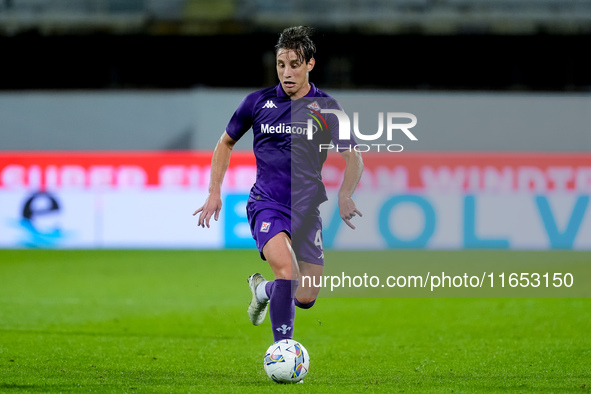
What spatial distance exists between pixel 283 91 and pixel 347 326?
3278mm

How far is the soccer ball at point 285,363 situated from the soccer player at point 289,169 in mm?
196

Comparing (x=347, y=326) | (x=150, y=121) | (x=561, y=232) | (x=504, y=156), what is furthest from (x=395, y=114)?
(x=347, y=326)

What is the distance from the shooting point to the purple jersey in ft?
19.2

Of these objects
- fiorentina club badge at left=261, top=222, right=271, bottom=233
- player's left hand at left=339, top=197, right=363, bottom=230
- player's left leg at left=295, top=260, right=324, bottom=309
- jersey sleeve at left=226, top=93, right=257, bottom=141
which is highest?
jersey sleeve at left=226, top=93, right=257, bottom=141

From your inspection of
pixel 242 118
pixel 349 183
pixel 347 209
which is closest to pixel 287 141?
pixel 242 118

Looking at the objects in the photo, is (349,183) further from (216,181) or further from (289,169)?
(216,181)

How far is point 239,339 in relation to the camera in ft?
25.7

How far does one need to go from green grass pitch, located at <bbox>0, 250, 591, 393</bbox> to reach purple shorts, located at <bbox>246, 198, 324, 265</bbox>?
2.58ft

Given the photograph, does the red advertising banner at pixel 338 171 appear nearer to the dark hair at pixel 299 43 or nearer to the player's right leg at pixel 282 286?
the dark hair at pixel 299 43

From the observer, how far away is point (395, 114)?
55.6ft

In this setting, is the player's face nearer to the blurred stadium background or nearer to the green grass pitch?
the green grass pitch

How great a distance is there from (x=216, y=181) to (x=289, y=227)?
1.87ft

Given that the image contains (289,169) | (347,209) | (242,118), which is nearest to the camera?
(347,209)

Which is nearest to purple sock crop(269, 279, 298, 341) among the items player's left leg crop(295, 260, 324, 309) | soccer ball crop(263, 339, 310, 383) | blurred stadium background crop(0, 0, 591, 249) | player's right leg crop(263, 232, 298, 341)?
player's right leg crop(263, 232, 298, 341)
